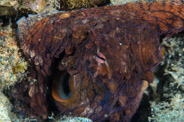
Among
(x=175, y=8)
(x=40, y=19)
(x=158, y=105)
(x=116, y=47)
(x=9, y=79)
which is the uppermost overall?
(x=175, y=8)

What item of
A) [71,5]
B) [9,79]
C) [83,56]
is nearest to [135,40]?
[83,56]

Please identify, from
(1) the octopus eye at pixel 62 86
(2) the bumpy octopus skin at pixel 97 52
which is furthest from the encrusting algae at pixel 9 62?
(1) the octopus eye at pixel 62 86

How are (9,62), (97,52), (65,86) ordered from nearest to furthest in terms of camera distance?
(97,52)
(9,62)
(65,86)

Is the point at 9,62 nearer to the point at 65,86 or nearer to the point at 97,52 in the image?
the point at 65,86

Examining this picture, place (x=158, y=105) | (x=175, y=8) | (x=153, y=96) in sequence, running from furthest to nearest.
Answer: (x=153, y=96), (x=158, y=105), (x=175, y=8)

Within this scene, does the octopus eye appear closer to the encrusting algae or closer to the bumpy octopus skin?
the bumpy octopus skin

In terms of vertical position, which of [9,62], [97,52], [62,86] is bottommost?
[62,86]

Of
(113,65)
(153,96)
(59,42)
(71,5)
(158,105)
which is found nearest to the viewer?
(113,65)

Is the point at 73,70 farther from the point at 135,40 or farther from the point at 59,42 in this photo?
the point at 135,40

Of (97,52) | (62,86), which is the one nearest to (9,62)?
(62,86)
